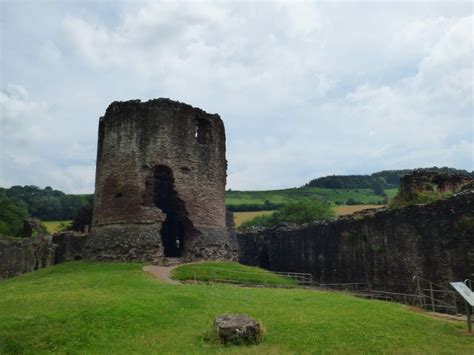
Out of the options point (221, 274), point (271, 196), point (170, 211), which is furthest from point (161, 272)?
point (271, 196)

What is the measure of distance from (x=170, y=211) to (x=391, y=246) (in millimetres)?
13117

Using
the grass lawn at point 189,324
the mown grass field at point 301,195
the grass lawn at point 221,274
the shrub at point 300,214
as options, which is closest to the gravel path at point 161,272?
the grass lawn at point 221,274

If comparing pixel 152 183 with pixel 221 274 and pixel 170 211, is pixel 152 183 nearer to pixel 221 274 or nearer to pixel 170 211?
pixel 170 211

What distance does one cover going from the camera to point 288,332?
9805 mm

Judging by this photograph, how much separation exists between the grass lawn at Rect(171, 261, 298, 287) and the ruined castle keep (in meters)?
2.26

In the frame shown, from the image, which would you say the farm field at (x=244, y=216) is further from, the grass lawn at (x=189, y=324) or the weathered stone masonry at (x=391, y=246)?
the grass lawn at (x=189, y=324)

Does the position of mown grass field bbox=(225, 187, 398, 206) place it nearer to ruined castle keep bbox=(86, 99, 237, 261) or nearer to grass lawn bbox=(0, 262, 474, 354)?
ruined castle keep bbox=(86, 99, 237, 261)

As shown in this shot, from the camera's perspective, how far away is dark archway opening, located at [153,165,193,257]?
24.3m

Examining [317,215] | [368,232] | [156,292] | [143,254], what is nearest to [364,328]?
[156,292]

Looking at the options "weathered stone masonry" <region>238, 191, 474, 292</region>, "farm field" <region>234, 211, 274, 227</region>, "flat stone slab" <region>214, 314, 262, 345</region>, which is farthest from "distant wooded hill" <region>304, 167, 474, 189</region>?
"flat stone slab" <region>214, 314, 262, 345</region>

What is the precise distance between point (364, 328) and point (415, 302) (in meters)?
8.68

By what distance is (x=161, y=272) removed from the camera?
1989cm

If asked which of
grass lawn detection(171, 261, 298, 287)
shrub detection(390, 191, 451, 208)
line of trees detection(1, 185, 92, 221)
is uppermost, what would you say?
line of trees detection(1, 185, 92, 221)

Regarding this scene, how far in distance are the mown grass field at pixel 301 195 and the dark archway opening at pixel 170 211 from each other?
5532 centimetres
